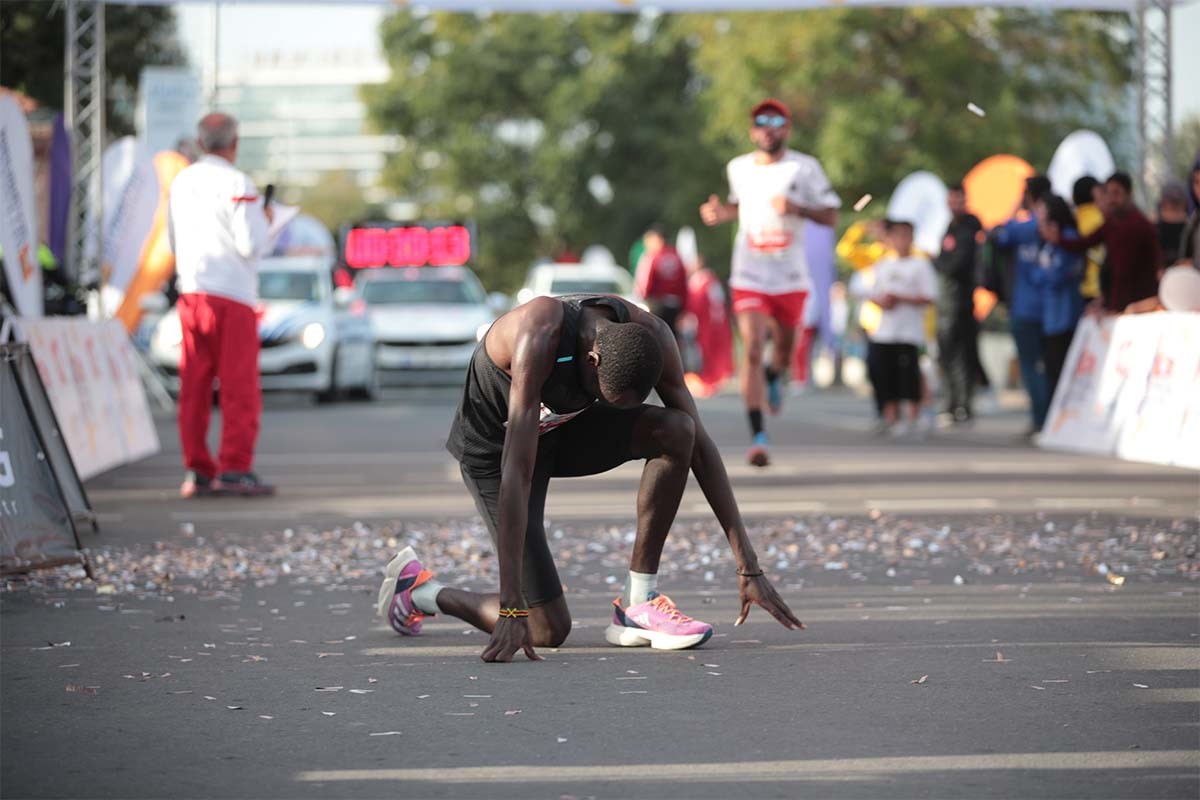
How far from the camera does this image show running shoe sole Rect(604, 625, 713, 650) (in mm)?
6395

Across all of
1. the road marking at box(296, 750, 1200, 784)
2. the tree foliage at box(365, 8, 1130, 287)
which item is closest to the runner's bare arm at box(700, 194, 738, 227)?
the road marking at box(296, 750, 1200, 784)

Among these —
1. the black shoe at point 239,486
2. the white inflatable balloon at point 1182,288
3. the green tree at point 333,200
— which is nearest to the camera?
the black shoe at point 239,486

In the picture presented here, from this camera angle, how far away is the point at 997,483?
12836 millimetres

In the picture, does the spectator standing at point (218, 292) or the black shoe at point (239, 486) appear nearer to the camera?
the spectator standing at point (218, 292)

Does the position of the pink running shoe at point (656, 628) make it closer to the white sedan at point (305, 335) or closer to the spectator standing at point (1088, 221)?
the spectator standing at point (1088, 221)

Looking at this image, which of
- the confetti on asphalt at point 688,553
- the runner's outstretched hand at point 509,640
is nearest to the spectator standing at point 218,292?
the confetti on asphalt at point 688,553

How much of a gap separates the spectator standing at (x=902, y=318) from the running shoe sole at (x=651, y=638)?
37.3 feet

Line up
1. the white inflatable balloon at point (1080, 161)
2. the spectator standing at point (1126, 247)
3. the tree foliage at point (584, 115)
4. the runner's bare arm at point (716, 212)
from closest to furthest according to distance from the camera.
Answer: the runner's bare arm at point (716, 212), the spectator standing at point (1126, 247), the white inflatable balloon at point (1080, 161), the tree foliage at point (584, 115)

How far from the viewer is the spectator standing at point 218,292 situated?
1184 cm

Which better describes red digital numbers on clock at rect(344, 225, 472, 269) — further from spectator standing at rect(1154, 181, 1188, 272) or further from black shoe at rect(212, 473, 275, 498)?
black shoe at rect(212, 473, 275, 498)

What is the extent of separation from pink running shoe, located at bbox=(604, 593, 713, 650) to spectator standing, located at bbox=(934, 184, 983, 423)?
42.9ft

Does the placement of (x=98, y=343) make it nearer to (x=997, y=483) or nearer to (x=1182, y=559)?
(x=997, y=483)

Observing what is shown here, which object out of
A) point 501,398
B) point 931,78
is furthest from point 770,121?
point 931,78

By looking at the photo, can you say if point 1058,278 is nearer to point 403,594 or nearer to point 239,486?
point 239,486
